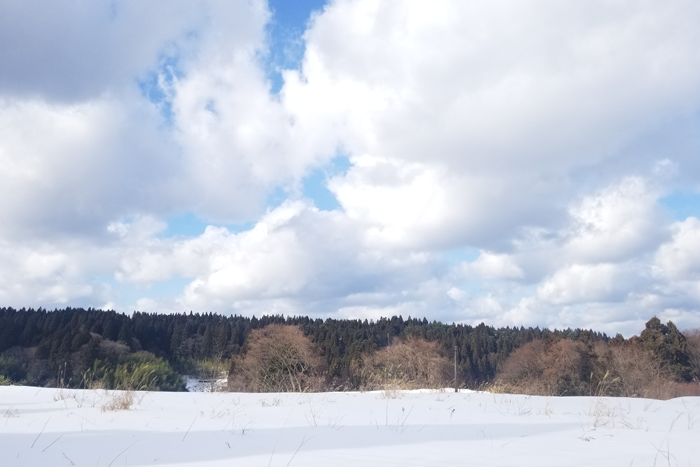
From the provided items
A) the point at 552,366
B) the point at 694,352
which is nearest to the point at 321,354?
the point at 552,366

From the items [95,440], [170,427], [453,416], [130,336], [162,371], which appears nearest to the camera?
[95,440]

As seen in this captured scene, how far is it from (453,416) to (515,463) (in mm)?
3408

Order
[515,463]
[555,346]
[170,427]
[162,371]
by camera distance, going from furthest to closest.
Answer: [555,346] < [162,371] < [170,427] < [515,463]

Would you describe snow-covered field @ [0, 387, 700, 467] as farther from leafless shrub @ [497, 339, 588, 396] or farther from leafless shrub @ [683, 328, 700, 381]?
leafless shrub @ [683, 328, 700, 381]

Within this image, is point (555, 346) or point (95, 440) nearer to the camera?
point (95, 440)

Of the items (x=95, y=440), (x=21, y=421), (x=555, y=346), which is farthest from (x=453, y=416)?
(x=555, y=346)

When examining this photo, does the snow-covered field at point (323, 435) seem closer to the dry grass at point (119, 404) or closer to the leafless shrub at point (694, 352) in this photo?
the dry grass at point (119, 404)

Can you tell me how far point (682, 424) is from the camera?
7809 mm

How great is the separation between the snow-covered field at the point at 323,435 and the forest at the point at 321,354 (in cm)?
450

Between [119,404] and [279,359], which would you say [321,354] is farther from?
[119,404]

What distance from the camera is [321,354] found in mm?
43594

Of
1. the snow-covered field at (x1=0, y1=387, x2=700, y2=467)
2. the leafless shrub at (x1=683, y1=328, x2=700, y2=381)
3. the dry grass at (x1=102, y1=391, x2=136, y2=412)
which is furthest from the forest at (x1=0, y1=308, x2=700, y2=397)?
the snow-covered field at (x1=0, y1=387, x2=700, y2=467)

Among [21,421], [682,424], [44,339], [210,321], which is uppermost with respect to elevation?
[210,321]

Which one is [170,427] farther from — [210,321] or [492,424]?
[210,321]
